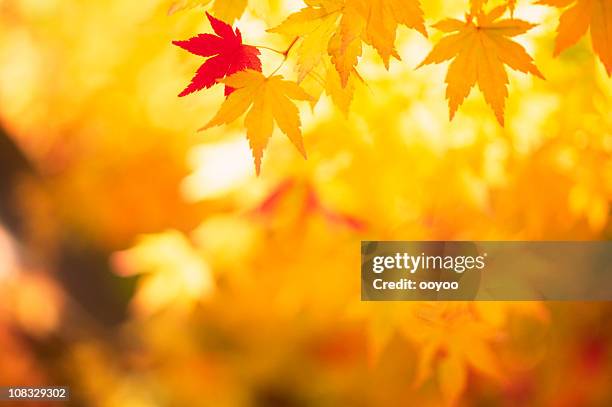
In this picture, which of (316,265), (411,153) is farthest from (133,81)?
(411,153)

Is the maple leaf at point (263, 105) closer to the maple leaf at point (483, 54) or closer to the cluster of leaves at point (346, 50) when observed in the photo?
the cluster of leaves at point (346, 50)

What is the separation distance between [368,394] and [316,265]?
→ 0.46m

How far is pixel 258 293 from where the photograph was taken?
5.24 ft

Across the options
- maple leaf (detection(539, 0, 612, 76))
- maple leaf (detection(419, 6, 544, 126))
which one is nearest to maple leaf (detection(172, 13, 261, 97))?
maple leaf (detection(419, 6, 544, 126))

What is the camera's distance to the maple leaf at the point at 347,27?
1.83 ft

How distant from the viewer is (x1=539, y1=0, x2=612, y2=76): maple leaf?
604mm

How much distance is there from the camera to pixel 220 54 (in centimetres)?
63

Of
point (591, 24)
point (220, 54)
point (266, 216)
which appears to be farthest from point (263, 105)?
point (266, 216)

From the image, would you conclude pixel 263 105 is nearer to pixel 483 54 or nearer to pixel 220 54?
pixel 220 54

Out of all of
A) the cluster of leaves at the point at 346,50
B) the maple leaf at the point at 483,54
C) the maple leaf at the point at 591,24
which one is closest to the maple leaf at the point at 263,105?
the cluster of leaves at the point at 346,50

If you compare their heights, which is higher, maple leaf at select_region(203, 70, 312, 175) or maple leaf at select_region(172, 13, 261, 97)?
maple leaf at select_region(172, 13, 261, 97)

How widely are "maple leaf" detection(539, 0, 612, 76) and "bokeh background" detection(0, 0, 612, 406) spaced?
3.9 inches

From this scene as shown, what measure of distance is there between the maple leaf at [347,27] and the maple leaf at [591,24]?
0.15m

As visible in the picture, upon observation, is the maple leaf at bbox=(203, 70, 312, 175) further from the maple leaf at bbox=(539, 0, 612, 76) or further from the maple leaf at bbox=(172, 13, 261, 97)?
the maple leaf at bbox=(539, 0, 612, 76)
